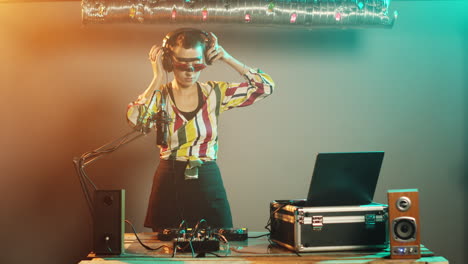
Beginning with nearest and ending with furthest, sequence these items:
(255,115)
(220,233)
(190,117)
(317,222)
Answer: (317,222) < (220,233) < (190,117) < (255,115)

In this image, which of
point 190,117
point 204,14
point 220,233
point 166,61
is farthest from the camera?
point 166,61

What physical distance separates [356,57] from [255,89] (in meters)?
0.96

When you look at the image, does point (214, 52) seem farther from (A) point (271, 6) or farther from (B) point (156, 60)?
(A) point (271, 6)

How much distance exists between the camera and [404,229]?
261 centimetres

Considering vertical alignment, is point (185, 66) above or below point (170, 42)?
below

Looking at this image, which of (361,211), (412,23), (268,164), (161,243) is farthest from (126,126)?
(412,23)

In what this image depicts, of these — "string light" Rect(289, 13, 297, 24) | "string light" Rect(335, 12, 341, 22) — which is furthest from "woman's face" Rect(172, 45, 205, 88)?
"string light" Rect(335, 12, 341, 22)

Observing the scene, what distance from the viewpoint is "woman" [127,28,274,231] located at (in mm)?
4164

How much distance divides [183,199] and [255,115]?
3.19 ft

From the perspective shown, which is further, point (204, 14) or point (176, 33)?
point (176, 33)

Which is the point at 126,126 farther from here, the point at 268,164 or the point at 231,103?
the point at 268,164

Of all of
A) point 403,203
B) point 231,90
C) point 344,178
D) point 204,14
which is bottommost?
point 403,203

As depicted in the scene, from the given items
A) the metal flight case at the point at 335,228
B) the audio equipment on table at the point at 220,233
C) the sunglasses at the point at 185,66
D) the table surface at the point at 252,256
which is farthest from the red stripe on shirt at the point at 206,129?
the metal flight case at the point at 335,228

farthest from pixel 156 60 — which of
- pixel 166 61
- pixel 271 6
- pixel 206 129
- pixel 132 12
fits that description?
pixel 271 6
